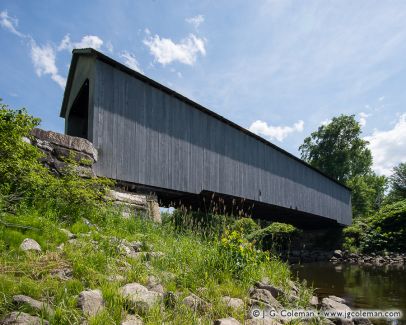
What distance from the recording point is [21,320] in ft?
7.69

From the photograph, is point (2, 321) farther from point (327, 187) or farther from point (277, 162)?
point (327, 187)

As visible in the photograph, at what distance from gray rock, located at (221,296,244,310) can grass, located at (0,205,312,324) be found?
0.06 metres

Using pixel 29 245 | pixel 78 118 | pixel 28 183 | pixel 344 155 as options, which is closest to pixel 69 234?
pixel 29 245

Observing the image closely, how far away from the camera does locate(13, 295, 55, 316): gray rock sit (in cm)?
253

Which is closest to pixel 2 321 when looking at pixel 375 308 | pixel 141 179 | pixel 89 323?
pixel 89 323

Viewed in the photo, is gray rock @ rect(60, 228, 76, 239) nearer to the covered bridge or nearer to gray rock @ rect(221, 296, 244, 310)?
gray rock @ rect(221, 296, 244, 310)

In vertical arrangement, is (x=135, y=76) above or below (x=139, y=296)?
above

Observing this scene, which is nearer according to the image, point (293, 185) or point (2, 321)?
point (2, 321)

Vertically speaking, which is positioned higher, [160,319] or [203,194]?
[203,194]

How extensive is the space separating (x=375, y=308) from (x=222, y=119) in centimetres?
752

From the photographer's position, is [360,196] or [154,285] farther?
[360,196]

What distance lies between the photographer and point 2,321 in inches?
92.3

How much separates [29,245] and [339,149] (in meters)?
37.6

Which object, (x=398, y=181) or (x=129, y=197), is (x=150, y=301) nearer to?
(x=129, y=197)
